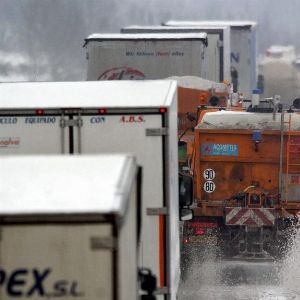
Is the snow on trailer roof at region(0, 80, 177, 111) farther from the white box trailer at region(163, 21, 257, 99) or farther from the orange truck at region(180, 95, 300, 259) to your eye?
the white box trailer at region(163, 21, 257, 99)

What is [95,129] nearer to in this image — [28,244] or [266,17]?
[28,244]

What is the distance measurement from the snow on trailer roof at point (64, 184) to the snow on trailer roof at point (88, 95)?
2.13m

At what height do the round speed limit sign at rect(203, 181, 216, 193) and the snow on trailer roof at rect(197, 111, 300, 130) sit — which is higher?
the snow on trailer roof at rect(197, 111, 300, 130)

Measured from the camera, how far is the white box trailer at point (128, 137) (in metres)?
9.84

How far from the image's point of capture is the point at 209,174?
1897 centimetres

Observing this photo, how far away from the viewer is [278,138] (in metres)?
18.5

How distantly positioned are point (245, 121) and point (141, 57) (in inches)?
395

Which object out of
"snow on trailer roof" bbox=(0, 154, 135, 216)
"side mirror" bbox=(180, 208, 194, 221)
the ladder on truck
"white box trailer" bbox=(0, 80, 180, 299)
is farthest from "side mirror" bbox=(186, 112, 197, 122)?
"snow on trailer roof" bbox=(0, 154, 135, 216)

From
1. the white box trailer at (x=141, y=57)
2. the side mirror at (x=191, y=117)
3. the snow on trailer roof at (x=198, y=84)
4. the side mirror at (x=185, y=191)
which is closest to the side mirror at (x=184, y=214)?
the side mirror at (x=185, y=191)

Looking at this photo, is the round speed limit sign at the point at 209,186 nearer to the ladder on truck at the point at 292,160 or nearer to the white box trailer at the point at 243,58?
the ladder on truck at the point at 292,160

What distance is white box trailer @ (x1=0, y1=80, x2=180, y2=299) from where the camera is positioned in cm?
984

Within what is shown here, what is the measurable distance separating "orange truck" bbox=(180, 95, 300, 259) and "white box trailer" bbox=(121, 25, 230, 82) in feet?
34.6

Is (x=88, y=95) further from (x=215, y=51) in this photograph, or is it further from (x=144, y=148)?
(x=215, y=51)

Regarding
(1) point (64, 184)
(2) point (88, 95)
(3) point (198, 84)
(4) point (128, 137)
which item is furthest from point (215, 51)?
(1) point (64, 184)
